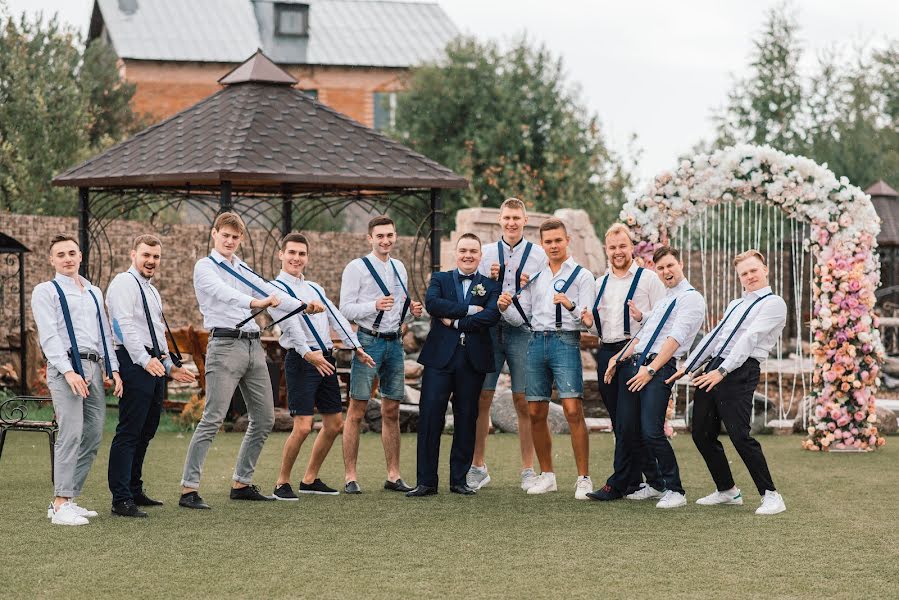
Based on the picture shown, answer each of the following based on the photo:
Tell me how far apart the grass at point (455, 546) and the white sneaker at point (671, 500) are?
2.9 inches

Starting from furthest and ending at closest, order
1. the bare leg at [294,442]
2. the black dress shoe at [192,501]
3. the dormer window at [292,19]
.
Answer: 1. the dormer window at [292,19]
2. the bare leg at [294,442]
3. the black dress shoe at [192,501]

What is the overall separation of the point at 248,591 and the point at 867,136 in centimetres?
2924

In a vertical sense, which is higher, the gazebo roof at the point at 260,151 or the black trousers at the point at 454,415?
the gazebo roof at the point at 260,151

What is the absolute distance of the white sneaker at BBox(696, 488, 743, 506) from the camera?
845cm

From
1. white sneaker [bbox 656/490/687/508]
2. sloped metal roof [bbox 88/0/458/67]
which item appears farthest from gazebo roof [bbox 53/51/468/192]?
sloped metal roof [bbox 88/0/458/67]

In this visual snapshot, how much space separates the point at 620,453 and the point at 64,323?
11.7ft

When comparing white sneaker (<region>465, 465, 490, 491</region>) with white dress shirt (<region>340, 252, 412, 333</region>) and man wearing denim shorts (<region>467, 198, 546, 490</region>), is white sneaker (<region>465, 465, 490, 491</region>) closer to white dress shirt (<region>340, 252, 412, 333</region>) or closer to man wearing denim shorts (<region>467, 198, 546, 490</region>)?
man wearing denim shorts (<region>467, 198, 546, 490</region>)

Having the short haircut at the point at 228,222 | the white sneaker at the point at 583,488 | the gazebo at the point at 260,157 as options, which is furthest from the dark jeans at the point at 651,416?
the gazebo at the point at 260,157

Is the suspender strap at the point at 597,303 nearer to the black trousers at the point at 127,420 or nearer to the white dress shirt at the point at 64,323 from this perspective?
the black trousers at the point at 127,420

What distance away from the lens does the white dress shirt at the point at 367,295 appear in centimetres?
884

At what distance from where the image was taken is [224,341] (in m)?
8.07

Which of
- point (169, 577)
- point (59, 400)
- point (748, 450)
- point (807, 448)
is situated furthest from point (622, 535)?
point (807, 448)

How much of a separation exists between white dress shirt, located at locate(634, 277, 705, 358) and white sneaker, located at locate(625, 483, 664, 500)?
931 mm

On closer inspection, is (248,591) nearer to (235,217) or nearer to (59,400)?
(59,400)
